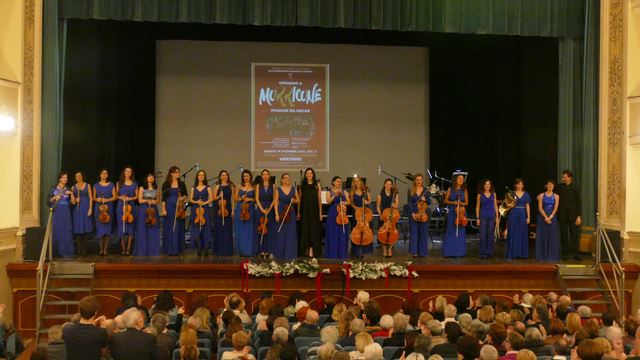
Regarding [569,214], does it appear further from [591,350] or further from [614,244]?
[591,350]

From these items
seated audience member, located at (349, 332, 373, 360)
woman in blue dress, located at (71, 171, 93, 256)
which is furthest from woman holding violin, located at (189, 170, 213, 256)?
seated audience member, located at (349, 332, 373, 360)

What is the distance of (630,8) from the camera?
40.1ft

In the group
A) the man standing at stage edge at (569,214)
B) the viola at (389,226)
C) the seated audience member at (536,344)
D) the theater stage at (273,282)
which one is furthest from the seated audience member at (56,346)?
the man standing at stage edge at (569,214)

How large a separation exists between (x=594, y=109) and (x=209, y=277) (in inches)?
268

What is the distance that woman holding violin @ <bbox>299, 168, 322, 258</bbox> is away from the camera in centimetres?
1189

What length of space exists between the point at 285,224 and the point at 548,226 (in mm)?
4062

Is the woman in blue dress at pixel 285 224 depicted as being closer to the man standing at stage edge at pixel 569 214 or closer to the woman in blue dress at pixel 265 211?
the woman in blue dress at pixel 265 211

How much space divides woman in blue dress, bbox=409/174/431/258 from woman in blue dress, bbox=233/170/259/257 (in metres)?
2.43

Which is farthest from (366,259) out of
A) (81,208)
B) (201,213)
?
(81,208)

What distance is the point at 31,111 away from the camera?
1172 cm

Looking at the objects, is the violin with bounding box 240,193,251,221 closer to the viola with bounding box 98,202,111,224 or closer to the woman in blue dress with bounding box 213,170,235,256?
the woman in blue dress with bounding box 213,170,235,256

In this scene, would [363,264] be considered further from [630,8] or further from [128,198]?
[630,8]

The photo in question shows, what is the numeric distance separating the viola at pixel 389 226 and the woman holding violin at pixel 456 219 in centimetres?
94

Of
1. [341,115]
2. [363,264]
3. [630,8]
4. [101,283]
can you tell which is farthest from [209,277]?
[630,8]
